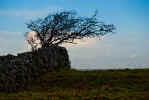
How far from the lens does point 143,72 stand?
69.1 ft

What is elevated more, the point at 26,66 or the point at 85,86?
the point at 26,66

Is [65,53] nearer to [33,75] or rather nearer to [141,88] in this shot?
[33,75]

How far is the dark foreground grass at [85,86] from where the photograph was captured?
14.5 metres

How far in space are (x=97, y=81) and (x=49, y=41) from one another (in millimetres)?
13098

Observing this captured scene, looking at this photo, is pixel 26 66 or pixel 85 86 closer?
pixel 85 86

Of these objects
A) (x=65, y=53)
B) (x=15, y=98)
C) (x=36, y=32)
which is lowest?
(x=15, y=98)

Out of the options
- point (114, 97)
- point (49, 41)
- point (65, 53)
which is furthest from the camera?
point (49, 41)

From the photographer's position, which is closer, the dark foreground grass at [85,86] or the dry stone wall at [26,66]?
the dark foreground grass at [85,86]

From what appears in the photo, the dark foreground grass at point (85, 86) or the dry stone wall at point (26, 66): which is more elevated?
the dry stone wall at point (26, 66)

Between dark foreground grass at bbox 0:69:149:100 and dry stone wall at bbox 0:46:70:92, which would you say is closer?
dark foreground grass at bbox 0:69:149:100

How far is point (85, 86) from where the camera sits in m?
17.6

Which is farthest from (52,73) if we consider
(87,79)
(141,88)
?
(141,88)

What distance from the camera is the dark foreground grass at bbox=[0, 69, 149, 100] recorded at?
14492 millimetres

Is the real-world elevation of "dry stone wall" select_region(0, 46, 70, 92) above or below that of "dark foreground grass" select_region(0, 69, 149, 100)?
above
